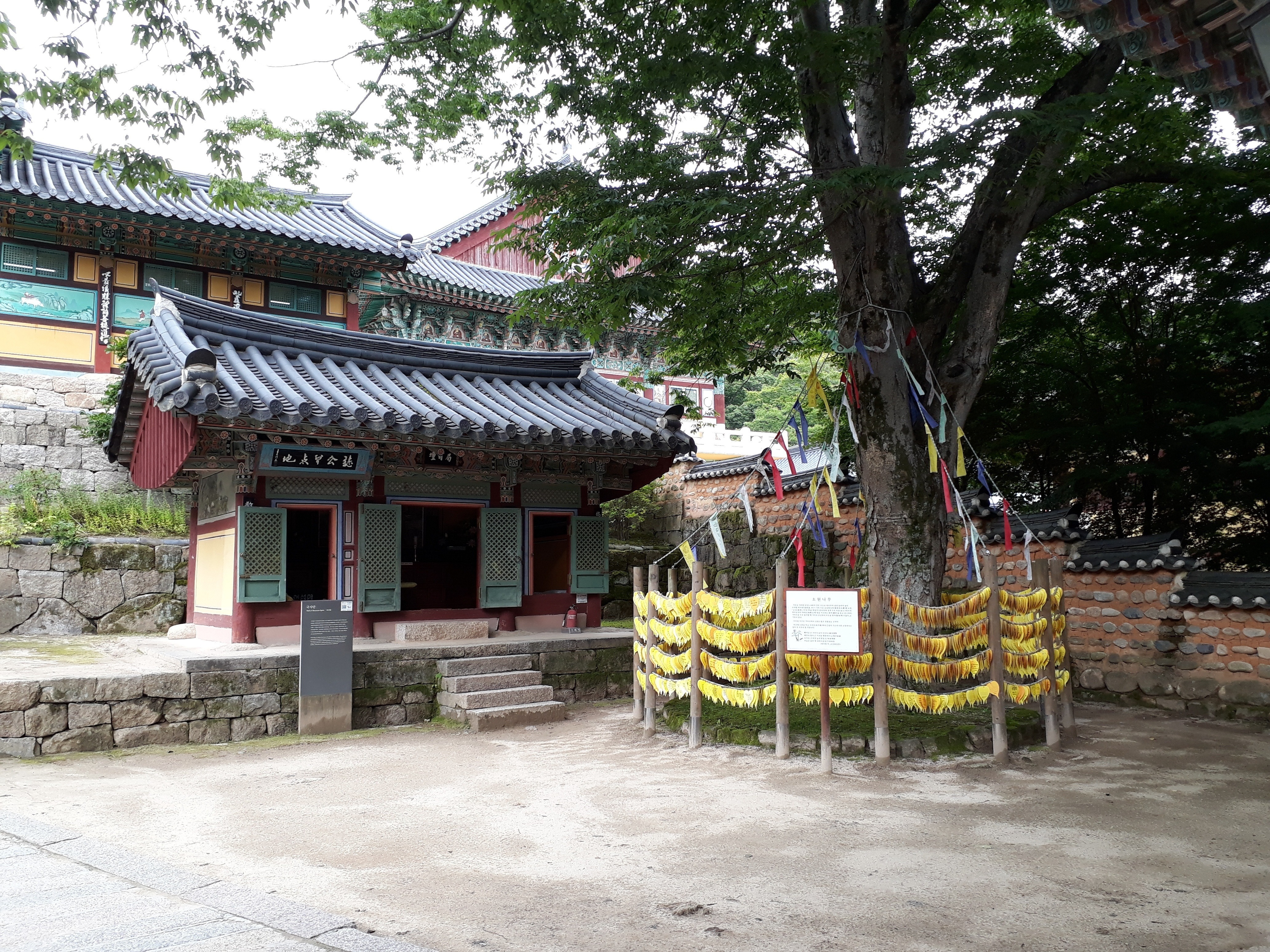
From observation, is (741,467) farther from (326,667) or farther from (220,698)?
(220,698)

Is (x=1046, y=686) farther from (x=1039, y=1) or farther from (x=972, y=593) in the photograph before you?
(x=1039, y=1)

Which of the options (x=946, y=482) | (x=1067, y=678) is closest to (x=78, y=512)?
(x=946, y=482)

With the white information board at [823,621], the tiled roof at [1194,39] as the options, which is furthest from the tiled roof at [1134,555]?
the tiled roof at [1194,39]

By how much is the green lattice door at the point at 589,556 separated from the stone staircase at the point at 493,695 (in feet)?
7.37

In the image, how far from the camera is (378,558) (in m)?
A: 11.6

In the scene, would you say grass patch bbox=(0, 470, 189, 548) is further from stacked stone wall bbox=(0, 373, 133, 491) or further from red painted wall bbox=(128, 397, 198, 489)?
red painted wall bbox=(128, 397, 198, 489)

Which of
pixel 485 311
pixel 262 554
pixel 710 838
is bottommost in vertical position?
pixel 710 838

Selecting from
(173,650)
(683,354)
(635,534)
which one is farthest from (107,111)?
(635,534)

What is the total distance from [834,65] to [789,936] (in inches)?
278

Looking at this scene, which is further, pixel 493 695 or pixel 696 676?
pixel 493 695

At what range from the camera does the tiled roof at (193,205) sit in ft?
49.8

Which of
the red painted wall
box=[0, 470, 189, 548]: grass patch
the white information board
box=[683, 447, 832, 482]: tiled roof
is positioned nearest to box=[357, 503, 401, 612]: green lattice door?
the red painted wall

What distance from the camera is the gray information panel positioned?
963cm

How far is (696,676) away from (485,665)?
11.7 ft
